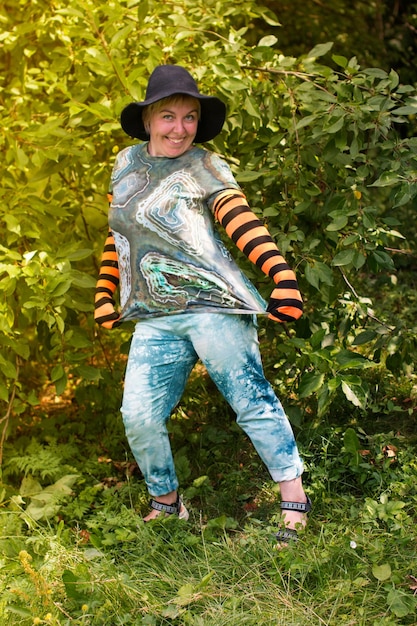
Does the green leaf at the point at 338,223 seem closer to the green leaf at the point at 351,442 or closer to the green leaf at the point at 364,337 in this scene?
the green leaf at the point at 364,337

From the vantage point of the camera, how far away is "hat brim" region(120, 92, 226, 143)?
2.76 metres

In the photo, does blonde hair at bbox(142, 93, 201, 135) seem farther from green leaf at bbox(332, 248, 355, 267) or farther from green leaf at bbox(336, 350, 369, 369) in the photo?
green leaf at bbox(336, 350, 369, 369)

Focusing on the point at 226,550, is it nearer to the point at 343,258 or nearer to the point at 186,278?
the point at 186,278

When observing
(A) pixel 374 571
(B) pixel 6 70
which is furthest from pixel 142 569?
(B) pixel 6 70

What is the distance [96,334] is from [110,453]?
0.57 meters

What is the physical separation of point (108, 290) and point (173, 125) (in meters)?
0.69

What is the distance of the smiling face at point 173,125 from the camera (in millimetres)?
2693

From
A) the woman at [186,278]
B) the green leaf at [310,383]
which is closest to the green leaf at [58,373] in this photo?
the woman at [186,278]

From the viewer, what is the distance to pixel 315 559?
256cm

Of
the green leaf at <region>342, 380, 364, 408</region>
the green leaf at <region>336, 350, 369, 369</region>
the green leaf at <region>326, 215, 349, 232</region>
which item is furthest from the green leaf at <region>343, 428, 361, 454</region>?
the green leaf at <region>326, 215, 349, 232</region>

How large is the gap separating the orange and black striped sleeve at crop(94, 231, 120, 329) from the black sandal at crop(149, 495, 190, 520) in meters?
0.68

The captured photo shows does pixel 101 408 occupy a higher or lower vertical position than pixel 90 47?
lower

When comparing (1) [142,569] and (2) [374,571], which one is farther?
(1) [142,569]

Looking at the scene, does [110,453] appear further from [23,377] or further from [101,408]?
[23,377]
